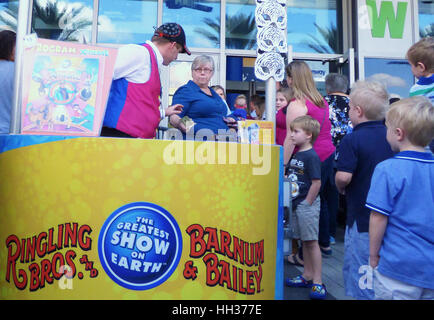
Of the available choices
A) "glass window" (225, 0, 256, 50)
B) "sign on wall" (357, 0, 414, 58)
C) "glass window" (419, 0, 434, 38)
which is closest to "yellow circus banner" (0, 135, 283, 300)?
"glass window" (225, 0, 256, 50)

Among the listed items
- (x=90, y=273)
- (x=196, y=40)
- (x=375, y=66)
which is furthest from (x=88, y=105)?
(x=375, y=66)

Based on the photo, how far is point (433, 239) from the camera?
5.39 feet

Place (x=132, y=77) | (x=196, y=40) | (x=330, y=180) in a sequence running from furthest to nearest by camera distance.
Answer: (x=196, y=40) → (x=330, y=180) → (x=132, y=77)

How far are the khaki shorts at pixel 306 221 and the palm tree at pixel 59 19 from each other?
5.41 metres

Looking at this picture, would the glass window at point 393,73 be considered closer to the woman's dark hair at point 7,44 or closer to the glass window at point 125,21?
the glass window at point 125,21

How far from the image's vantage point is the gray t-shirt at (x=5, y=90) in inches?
109

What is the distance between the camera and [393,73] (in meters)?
7.20

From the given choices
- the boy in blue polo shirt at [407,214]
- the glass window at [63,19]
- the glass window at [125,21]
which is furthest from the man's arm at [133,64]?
the glass window at [63,19]

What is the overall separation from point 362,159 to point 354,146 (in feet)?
0.26
